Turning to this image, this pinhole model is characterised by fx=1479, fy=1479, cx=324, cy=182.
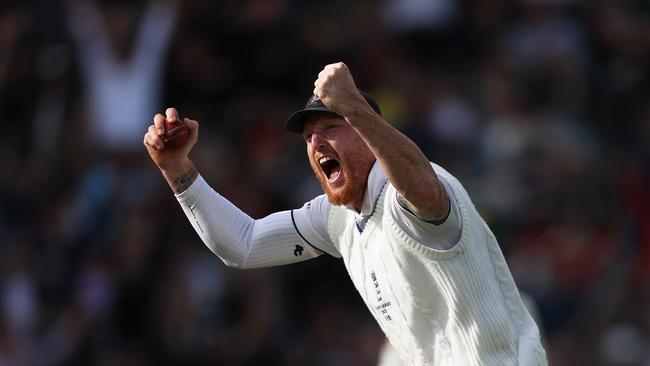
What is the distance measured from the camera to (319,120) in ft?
20.1

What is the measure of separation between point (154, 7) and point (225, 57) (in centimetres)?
77

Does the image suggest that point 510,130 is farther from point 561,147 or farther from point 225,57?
point 225,57

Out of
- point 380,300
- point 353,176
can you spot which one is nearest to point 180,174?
point 353,176

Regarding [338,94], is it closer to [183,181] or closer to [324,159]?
[324,159]

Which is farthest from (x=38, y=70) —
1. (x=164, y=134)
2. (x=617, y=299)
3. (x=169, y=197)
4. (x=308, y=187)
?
(x=164, y=134)

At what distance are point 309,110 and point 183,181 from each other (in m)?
0.73

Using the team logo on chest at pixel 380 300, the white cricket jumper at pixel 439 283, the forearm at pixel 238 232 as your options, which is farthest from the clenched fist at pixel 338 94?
the forearm at pixel 238 232

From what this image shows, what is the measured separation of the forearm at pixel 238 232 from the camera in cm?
650

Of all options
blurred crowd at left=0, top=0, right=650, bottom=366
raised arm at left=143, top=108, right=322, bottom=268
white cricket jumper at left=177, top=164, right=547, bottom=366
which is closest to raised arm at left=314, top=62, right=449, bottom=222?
white cricket jumper at left=177, top=164, right=547, bottom=366

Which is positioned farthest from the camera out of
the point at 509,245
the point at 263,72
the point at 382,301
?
the point at 263,72

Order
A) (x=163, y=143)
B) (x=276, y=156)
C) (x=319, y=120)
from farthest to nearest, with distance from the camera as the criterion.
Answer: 1. (x=276, y=156)
2. (x=163, y=143)
3. (x=319, y=120)

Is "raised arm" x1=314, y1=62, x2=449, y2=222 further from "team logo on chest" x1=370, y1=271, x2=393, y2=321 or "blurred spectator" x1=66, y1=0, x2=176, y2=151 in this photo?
"blurred spectator" x1=66, y1=0, x2=176, y2=151

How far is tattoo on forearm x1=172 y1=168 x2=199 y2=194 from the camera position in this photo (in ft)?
21.1

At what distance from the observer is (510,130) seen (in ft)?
38.8
